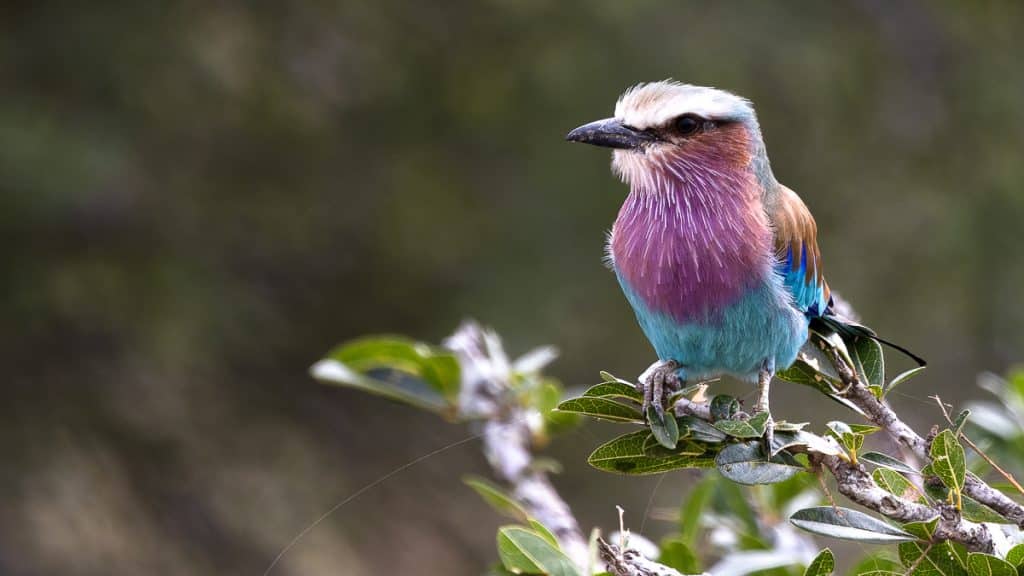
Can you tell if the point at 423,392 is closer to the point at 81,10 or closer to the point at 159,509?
the point at 159,509

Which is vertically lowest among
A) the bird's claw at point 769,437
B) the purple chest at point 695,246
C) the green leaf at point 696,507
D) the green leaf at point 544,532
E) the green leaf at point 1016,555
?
the green leaf at point 1016,555

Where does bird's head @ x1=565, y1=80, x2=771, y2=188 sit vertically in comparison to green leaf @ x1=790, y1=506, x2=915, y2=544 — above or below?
above

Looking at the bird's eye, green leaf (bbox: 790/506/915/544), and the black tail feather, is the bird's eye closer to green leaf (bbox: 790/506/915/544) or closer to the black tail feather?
the black tail feather

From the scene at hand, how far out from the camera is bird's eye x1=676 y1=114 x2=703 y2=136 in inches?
87.7

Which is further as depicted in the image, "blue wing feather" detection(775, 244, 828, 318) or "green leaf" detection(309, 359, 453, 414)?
"green leaf" detection(309, 359, 453, 414)

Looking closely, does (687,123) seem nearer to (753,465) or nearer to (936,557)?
(753,465)

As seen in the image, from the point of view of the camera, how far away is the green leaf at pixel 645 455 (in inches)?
70.9

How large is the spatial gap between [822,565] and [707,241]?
26.7 inches

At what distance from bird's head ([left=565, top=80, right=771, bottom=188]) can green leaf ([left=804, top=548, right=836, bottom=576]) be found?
82 cm

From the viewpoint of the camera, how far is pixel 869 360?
203 cm

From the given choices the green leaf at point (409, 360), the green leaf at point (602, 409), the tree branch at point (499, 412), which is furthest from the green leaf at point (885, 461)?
the green leaf at point (409, 360)

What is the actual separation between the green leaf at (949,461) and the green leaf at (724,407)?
309 millimetres

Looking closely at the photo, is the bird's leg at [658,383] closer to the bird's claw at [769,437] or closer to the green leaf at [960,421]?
the bird's claw at [769,437]

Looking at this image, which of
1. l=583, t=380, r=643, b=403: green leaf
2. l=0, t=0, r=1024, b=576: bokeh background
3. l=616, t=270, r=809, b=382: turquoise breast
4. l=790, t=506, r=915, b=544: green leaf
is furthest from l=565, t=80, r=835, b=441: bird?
l=0, t=0, r=1024, b=576: bokeh background
